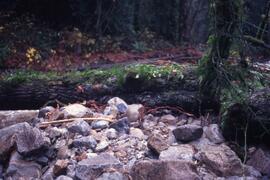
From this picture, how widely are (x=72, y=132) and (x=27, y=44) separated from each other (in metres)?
6.08

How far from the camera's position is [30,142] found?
4.39 metres

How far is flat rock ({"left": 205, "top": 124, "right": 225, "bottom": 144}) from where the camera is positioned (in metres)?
4.40

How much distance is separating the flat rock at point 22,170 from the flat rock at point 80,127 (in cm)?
60

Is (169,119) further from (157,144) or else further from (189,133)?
(157,144)

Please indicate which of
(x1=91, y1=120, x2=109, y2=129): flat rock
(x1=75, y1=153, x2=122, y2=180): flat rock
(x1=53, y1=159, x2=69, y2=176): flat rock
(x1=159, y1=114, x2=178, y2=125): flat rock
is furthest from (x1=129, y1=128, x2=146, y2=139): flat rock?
Result: (x1=53, y1=159, x2=69, y2=176): flat rock

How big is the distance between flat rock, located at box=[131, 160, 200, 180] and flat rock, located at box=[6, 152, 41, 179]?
1152 millimetres

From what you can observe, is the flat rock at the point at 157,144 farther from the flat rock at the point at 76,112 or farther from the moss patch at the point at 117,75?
the moss patch at the point at 117,75

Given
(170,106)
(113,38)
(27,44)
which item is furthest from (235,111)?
(113,38)

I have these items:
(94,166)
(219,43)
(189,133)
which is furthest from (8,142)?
(219,43)

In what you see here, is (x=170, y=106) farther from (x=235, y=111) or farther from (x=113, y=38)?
(x=113, y=38)

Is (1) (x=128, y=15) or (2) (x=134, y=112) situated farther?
(1) (x=128, y=15)

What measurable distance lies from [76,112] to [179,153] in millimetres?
1545

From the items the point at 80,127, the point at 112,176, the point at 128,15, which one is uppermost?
the point at 128,15

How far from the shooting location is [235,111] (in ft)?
13.8
